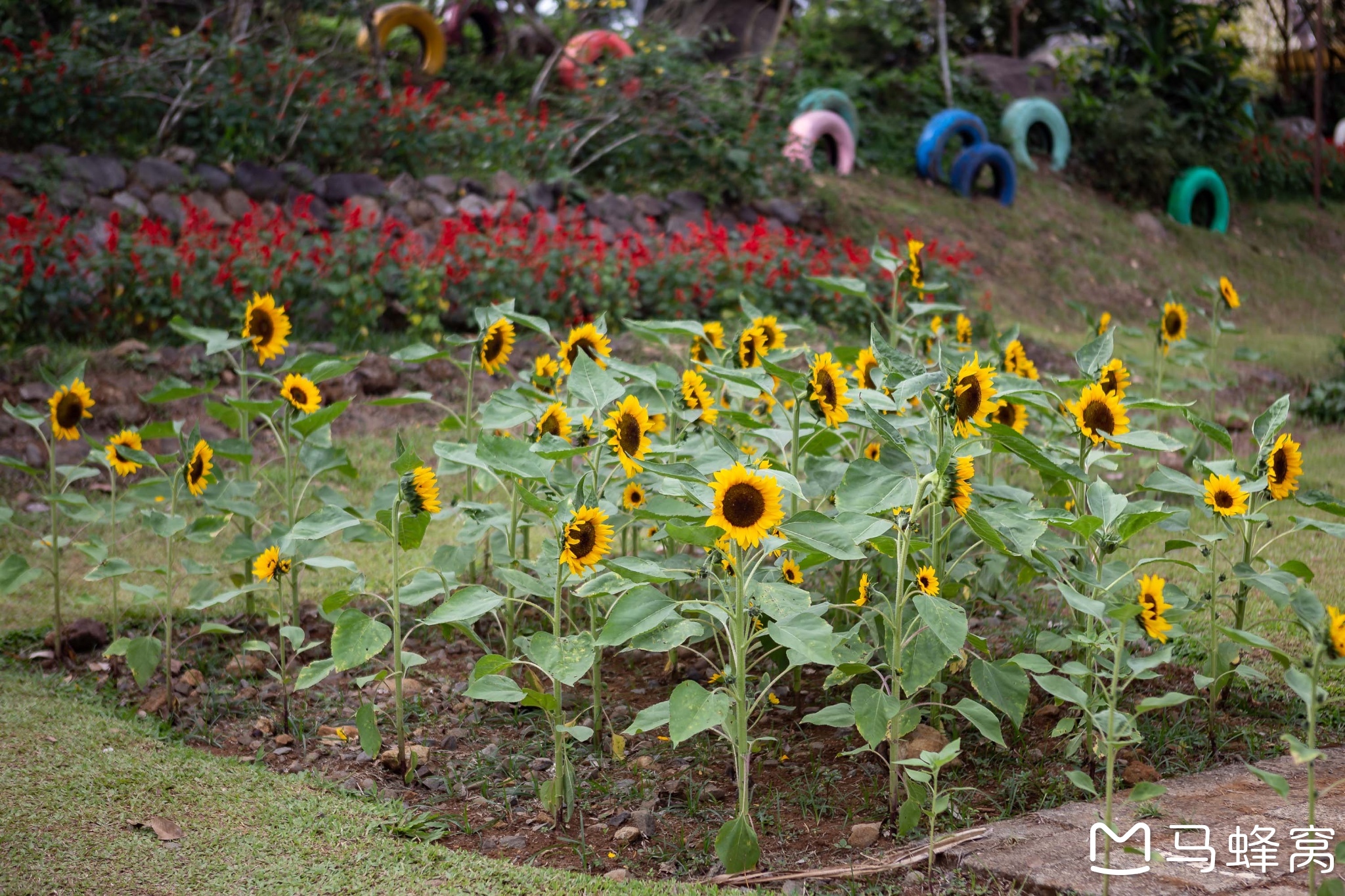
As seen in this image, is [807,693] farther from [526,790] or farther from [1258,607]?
[1258,607]

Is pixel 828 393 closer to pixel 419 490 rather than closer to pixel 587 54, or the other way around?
pixel 419 490

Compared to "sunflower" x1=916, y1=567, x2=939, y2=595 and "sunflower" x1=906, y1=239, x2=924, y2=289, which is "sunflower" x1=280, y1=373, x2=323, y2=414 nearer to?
"sunflower" x1=916, y1=567, x2=939, y2=595

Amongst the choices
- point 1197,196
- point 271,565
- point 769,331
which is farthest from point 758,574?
point 1197,196

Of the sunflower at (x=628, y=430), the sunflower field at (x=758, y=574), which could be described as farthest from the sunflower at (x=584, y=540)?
the sunflower at (x=628, y=430)

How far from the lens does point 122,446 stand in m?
3.05

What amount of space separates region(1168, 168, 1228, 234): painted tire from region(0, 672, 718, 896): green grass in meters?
12.3

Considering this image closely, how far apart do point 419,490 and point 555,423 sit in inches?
15.2

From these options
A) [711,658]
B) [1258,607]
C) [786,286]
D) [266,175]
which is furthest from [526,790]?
[266,175]

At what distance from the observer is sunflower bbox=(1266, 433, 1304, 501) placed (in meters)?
2.44

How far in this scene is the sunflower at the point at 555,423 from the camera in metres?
2.63

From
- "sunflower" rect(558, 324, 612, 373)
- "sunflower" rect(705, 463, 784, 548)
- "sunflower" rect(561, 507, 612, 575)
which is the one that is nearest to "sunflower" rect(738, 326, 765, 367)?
"sunflower" rect(558, 324, 612, 373)

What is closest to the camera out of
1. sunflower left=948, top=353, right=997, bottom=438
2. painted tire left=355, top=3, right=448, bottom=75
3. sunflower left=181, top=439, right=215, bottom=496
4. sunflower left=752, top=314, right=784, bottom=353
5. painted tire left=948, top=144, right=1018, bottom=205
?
sunflower left=948, top=353, right=997, bottom=438

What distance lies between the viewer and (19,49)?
8.56 meters

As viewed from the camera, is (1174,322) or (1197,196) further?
(1197,196)
